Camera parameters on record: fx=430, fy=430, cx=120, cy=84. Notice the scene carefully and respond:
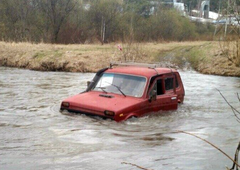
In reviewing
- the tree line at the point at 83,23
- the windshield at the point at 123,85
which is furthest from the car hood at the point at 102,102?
the tree line at the point at 83,23

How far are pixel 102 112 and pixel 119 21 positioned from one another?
3744 cm

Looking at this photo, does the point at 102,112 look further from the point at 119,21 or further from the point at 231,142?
the point at 119,21

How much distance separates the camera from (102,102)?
1041 centimetres

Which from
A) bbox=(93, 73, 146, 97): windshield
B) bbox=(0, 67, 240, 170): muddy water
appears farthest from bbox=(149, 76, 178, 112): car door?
bbox=(93, 73, 146, 97): windshield

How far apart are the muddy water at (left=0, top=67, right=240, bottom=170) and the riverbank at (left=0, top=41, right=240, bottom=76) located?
11.4 meters

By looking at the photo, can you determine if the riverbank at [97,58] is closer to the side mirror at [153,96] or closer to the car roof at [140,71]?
the car roof at [140,71]

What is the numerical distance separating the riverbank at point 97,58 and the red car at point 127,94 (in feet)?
40.7

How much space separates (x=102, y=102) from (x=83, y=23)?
35.2 m

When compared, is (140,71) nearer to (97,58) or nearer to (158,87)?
(158,87)

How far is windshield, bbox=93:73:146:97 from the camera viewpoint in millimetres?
10922

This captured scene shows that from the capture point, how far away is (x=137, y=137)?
31.6ft

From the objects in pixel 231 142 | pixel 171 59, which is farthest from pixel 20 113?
pixel 171 59

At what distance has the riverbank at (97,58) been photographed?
86.2ft

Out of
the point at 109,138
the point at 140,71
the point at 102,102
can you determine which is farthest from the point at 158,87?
the point at 109,138
